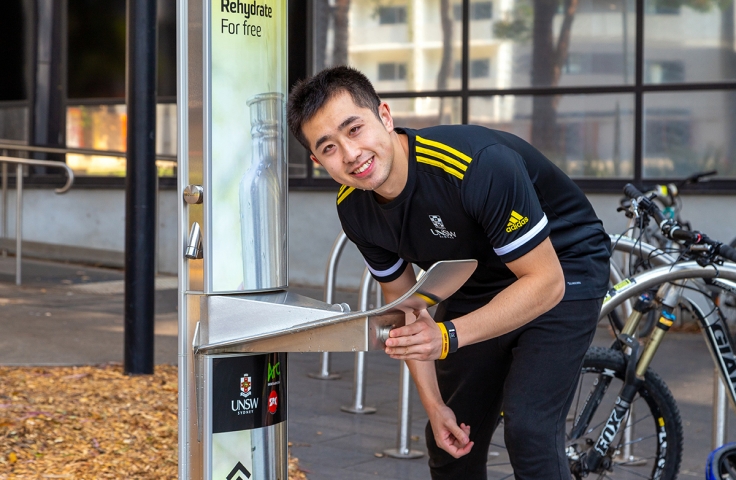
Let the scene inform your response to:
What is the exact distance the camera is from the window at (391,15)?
9578 mm

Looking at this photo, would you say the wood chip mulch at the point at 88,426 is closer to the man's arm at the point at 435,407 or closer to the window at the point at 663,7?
the man's arm at the point at 435,407

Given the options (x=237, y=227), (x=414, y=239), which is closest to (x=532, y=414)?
(x=414, y=239)

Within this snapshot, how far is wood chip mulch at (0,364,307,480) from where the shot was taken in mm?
3896

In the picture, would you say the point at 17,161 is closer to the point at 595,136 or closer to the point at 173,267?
the point at 173,267

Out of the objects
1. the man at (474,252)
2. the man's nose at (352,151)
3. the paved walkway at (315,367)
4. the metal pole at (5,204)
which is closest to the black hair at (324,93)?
the man at (474,252)

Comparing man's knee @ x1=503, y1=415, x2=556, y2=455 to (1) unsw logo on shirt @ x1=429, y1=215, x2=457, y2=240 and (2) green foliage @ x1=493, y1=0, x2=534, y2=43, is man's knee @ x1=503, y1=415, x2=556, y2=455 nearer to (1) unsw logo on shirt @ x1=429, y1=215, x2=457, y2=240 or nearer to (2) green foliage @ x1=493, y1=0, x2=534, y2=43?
(1) unsw logo on shirt @ x1=429, y1=215, x2=457, y2=240

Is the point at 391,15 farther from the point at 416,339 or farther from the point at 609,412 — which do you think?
the point at 416,339

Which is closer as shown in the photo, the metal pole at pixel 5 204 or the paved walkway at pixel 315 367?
the paved walkway at pixel 315 367

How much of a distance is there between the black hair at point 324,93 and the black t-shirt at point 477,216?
0.24 metres

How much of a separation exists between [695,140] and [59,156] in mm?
6869

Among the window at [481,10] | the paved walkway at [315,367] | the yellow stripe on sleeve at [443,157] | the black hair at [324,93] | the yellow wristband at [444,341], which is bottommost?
the paved walkway at [315,367]

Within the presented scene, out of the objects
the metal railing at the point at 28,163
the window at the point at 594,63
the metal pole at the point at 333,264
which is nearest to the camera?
the metal pole at the point at 333,264

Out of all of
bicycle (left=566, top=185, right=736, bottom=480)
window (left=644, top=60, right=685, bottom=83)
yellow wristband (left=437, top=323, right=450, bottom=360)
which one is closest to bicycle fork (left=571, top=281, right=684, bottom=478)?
bicycle (left=566, top=185, right=736, bottom=480)

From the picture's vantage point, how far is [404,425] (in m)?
4.54
